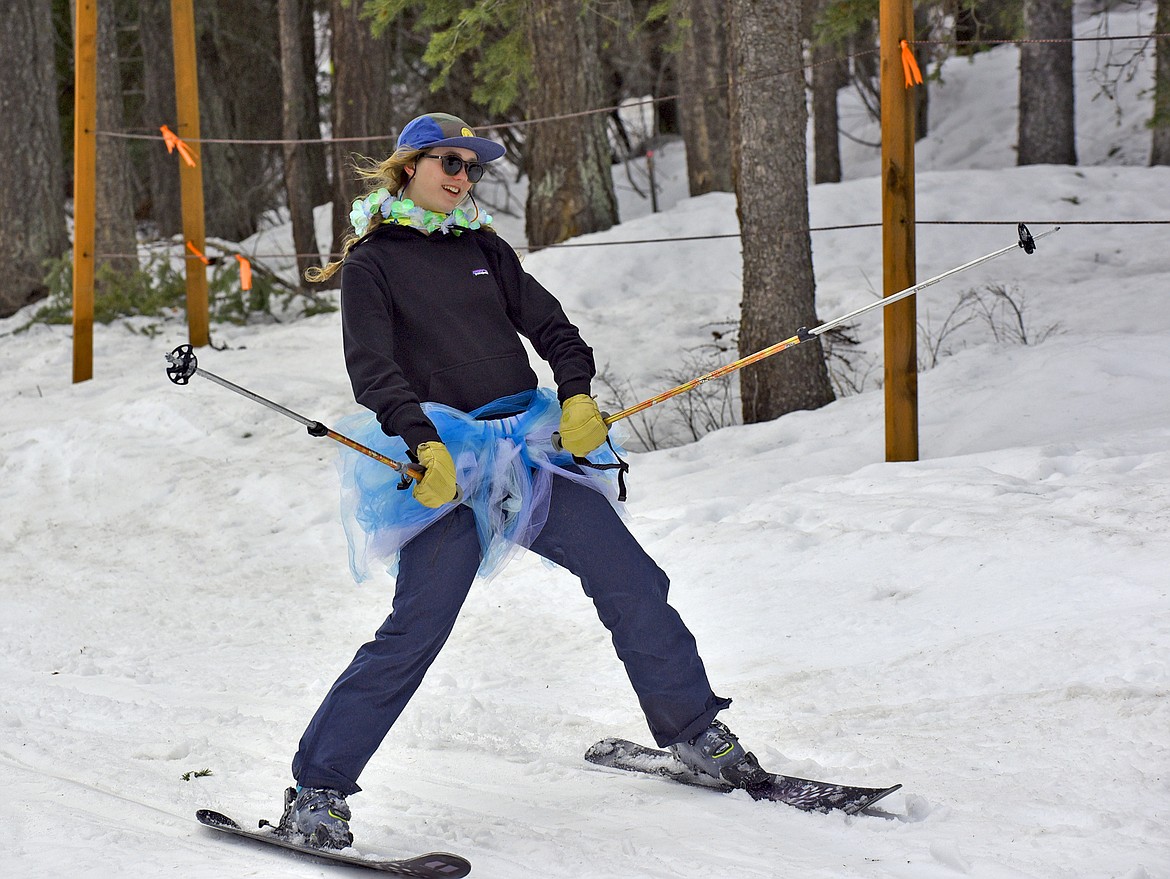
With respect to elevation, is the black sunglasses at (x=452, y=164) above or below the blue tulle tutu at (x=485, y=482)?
above

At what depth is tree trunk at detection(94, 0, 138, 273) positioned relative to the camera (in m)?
12.9

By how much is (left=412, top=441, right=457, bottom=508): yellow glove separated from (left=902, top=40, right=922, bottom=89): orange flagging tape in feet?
12.4

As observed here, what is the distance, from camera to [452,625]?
10.6 ft

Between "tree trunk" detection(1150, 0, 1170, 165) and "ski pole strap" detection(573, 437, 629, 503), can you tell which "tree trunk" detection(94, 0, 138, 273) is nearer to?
"tree trunk" detection(1150, 0, 1170, 165)

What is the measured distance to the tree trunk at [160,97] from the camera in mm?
16141

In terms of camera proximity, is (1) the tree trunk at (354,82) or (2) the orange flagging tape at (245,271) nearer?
(2) the orange flagging tape at (245,271)

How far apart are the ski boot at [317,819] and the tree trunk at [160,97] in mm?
14200

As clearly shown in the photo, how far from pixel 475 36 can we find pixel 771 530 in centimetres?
558

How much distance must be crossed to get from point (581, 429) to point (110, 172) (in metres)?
11.1

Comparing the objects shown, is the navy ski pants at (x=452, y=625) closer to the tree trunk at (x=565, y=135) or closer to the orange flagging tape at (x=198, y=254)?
the orange flagging tape at (x=198, y=254)

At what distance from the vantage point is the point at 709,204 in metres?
12.5

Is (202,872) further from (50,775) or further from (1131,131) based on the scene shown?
(1131,131)

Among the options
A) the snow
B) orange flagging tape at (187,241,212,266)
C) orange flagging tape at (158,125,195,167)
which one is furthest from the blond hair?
orange flagging tape at (187,241,212,266)

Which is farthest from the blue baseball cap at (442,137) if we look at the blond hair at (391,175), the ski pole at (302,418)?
the ski pole at (302,418)
